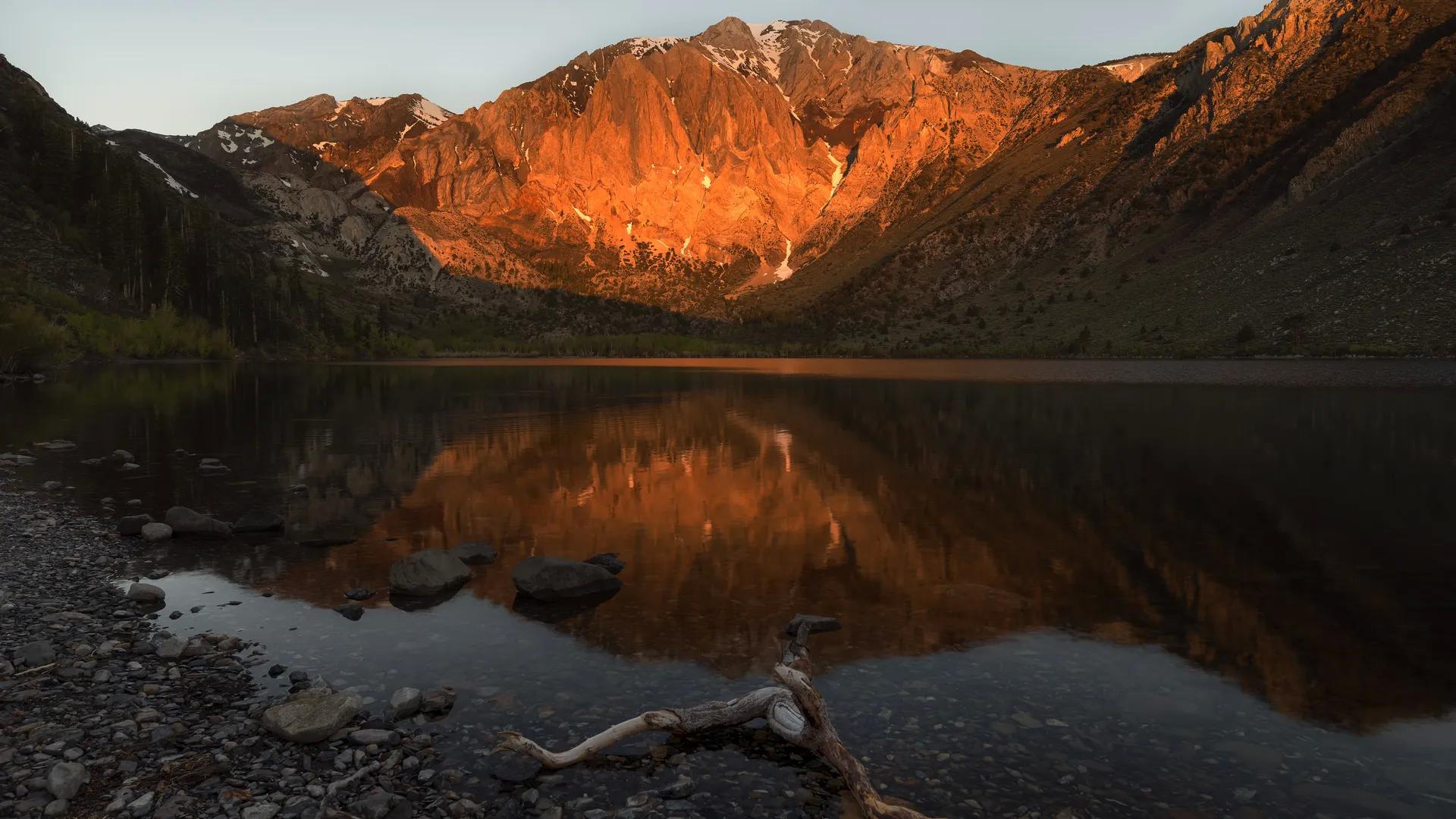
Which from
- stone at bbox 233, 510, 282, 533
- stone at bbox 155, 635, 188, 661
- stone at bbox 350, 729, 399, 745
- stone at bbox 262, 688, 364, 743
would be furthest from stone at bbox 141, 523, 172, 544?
stone at bbox 350, 729, 399, 745

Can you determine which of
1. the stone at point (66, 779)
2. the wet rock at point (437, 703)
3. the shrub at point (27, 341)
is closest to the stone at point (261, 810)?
the stone at point (66, 779)

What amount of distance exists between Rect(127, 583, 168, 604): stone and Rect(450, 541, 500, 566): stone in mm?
6191

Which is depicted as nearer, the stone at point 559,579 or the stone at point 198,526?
the stone at point 559,579

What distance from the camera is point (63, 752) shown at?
9.32m

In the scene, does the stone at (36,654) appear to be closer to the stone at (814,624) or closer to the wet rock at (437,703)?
the wet rock at (437,703)

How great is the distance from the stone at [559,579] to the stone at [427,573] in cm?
148

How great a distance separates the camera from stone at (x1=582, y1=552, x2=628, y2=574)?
770 inches

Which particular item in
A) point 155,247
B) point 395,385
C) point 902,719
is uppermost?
point 155,247

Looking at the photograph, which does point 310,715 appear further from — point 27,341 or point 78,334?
point 78,334

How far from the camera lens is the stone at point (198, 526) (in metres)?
22.1

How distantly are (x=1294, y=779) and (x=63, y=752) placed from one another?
51.5 ft

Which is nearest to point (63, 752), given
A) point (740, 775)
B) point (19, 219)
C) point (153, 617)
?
point (153, 617)

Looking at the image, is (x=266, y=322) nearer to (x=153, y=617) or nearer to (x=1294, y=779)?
(x=153, y=617)

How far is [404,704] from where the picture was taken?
36.8 feet
